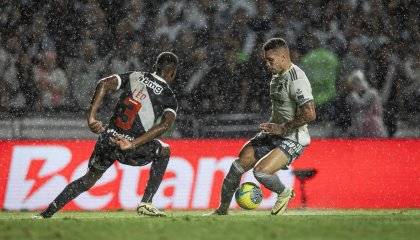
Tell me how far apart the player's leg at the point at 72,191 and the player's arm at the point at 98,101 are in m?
0.63

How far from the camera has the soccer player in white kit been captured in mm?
10297

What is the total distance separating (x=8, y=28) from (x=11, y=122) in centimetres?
211

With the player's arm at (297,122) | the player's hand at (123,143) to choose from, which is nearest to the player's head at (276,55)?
the player's arm at (297,122)

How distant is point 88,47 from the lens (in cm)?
1480

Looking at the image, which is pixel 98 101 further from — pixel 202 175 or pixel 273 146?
pixel 202 175

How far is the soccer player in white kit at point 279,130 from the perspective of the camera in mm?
10297

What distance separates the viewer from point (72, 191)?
10367mm

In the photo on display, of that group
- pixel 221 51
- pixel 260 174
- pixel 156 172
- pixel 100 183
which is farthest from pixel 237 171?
pixel 221 51


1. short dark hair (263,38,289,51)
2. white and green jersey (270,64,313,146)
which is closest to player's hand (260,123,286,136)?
white and green jersey (270,64,313,146)

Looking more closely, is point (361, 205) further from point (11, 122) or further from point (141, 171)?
point (11, 122)

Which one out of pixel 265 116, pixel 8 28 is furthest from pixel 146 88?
pixel 8 28

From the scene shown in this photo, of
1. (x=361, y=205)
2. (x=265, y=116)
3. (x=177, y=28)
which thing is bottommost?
(x=361, y=205)

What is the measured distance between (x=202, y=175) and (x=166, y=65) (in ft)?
11.9

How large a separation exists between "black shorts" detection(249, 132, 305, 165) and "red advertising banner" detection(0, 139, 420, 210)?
2869 mm
